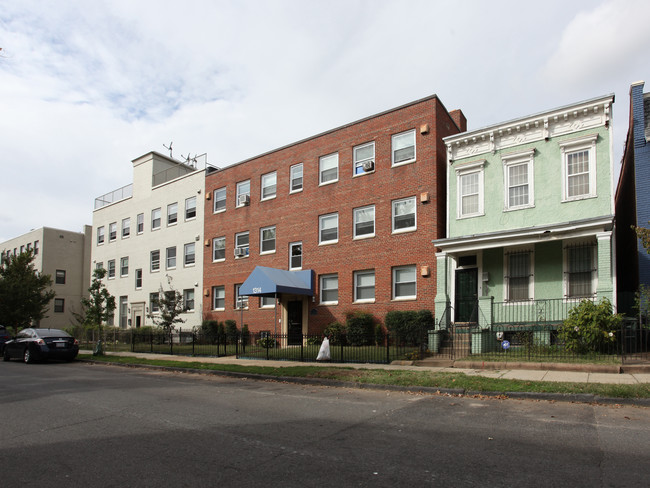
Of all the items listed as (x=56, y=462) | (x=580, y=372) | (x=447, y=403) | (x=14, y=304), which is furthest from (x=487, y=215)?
(x=14, y=304)

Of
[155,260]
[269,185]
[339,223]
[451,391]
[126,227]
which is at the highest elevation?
[269,185]

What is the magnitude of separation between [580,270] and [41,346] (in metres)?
20.6

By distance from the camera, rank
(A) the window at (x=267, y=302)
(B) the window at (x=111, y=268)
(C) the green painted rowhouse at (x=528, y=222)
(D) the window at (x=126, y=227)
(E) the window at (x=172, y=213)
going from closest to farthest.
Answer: (C) the green painted rowhouse at (x=528, y=222)
(A) the window at (x=267, y=302)
(E) the window at (x=172, y=213)
(D) the window at (x=126, y=227)
(B) the window at (x=111, y=268)

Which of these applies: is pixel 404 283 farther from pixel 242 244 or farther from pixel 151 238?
pixel 151 238

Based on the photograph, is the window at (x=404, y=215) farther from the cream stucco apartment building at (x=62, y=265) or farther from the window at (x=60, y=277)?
the window at (x=60, y=277)

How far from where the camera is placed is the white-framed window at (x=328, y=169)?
24438 mm

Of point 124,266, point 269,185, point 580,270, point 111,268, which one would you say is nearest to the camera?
point 580,270

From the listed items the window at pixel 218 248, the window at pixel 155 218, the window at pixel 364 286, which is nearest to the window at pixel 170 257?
the window at pixel 155 218

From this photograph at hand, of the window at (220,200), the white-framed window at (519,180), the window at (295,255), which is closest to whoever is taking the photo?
the white-framed window at (519,180)

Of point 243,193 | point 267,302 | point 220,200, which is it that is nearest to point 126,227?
point 220,200

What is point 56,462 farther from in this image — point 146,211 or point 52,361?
point 146,211

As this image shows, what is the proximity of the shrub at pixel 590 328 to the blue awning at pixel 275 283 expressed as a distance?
11.7m

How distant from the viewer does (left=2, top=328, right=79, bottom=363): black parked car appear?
20.2m

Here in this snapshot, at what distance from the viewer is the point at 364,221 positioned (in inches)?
906
